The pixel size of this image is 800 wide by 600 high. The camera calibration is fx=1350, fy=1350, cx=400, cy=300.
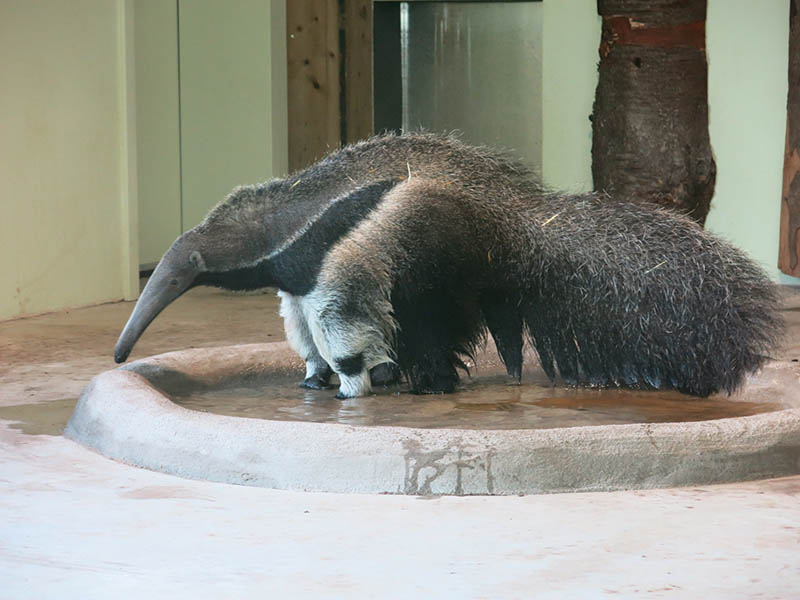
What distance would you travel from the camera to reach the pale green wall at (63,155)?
354 inches

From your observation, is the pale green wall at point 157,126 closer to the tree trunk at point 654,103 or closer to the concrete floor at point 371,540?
the tree trunk at point 654,103

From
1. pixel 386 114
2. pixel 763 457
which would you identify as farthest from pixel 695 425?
pixel 386 114

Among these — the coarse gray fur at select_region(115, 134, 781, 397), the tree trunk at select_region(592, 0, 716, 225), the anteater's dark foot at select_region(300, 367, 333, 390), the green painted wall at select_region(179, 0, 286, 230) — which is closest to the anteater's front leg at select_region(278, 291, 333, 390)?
the anteater's dark foot at select_region(300, 367, 333, 390)

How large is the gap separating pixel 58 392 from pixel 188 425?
6.56 ft

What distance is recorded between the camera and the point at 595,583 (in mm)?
3314

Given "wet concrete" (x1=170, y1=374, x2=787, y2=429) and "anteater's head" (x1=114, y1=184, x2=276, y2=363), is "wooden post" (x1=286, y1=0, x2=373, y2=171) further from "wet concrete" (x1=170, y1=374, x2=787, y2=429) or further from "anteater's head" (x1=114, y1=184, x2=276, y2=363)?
"anteater's head" (x1=114, y1=184, x2=276, y2=363)

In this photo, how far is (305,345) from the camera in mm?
6168

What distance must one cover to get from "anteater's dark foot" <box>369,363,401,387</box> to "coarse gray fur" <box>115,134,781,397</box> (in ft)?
0.82

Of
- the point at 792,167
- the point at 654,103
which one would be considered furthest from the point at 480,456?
the point at 792,167

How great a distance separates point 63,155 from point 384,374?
166 inches

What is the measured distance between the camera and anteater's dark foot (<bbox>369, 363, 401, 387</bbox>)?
6234mm

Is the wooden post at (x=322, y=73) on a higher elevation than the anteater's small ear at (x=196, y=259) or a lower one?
higher

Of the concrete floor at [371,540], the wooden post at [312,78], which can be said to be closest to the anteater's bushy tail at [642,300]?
the concrete floor at [371,540]

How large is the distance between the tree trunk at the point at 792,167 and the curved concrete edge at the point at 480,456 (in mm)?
5527
